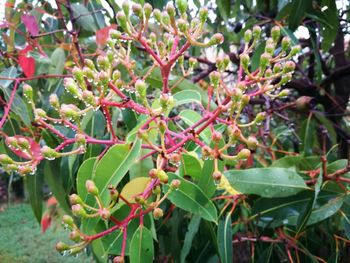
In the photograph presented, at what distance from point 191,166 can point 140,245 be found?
0.61 ft

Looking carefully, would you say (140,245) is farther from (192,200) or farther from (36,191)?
(36,191)

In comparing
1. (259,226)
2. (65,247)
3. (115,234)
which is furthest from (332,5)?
(65,247)

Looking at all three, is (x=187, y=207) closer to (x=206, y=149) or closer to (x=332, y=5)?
(x=206, y=149)

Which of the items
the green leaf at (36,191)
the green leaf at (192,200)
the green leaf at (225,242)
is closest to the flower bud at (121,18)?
the green leaf at (192,200)

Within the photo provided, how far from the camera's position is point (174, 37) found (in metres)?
0.81

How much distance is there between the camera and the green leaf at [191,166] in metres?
0.87

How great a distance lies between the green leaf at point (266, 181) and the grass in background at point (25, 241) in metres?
1.19

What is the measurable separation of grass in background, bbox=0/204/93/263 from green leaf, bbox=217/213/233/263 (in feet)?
3.43

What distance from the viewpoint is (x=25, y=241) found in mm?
2318

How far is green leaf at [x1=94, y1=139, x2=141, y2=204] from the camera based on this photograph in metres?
0.76

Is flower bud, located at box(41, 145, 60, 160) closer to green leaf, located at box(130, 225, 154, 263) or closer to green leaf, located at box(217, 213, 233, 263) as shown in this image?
green leaf, located at box(130, 225, 154, 263)

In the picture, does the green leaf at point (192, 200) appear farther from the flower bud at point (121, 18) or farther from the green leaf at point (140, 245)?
the flower bud at point (121, 18)

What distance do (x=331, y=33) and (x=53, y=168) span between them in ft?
3.38

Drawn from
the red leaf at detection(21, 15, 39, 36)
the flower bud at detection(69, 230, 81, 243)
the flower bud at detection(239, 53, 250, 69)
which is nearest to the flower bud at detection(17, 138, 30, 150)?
the flower bud at detection(69, 230, 81, 243)
